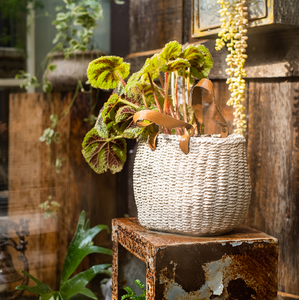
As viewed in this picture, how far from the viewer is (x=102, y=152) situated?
3.67ft

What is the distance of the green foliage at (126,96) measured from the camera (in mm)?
1002

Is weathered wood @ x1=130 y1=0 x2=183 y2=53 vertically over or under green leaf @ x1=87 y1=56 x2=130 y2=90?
over

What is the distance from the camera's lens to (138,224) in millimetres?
1091

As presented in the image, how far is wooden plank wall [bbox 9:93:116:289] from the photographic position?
1.76 m

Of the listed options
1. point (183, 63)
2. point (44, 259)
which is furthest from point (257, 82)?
point (44, 259)

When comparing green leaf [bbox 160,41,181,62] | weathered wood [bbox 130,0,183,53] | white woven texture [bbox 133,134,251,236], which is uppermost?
weathered wood [bbox 130,0,183,53]

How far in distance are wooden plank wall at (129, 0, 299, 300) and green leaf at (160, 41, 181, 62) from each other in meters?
0.39

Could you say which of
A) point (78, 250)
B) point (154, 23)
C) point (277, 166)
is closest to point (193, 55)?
point (277, 166)

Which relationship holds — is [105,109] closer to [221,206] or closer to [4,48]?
[221,206]

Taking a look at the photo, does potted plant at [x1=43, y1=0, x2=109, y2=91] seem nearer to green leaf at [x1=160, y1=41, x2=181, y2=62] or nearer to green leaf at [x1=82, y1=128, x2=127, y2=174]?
green leaf at [x1=82, y1=128, x2=127, y2=174]

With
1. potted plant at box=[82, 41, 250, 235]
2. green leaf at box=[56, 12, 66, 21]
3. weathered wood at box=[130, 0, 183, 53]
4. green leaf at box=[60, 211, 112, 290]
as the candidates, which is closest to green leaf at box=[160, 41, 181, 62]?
potted plant at box=[82, 41, 250, 235]

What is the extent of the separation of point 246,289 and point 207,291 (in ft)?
0.33

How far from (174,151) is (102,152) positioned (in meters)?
0.27

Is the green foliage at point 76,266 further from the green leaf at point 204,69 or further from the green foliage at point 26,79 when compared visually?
the green leaf at point 204,69
